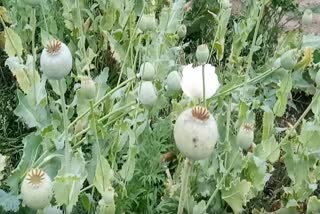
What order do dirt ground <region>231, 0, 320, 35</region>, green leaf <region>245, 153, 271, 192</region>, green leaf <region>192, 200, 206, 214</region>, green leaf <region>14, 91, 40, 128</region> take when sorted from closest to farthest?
green leaf <region>192, 200, 206, 214</region> < green leaf <region>245, 153, 271, 192</region> < green leaf <region>14, 91, 40, 128</region> < dirt ground <region>231, 0, 320, 35</region>

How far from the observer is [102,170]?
1.24 m

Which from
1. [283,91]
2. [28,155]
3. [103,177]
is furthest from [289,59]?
[28,155]

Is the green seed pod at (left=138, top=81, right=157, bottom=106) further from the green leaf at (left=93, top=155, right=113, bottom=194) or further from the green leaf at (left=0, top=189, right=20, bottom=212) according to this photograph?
the green leaf at (left=0, top=189, right=20, bottom=212)

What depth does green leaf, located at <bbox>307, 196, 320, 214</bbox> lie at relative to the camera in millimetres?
1411

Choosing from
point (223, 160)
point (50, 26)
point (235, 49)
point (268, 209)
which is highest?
point (50, 26)

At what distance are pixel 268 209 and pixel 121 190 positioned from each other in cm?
37

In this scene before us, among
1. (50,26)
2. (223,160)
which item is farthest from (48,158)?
(50,26)

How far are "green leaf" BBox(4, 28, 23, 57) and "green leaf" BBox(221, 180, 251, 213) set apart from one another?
535mm

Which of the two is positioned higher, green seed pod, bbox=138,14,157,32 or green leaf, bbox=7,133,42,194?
green seed pod, bbox=138,14,157,32

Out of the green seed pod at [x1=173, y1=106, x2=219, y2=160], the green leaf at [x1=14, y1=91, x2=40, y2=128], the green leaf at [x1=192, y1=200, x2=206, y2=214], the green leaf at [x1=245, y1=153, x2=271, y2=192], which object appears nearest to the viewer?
the green seed pod at [x1=173, y1=106, x2=219, y2=160]

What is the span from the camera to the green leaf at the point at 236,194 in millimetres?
1354

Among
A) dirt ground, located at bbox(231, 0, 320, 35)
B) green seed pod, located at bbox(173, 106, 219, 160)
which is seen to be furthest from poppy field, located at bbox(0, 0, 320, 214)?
dirt ground, located at bbox(231, 0, 320, 35)

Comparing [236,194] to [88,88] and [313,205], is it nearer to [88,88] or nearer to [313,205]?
[313,205]

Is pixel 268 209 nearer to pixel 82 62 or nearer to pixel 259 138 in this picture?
pixel 259 138
